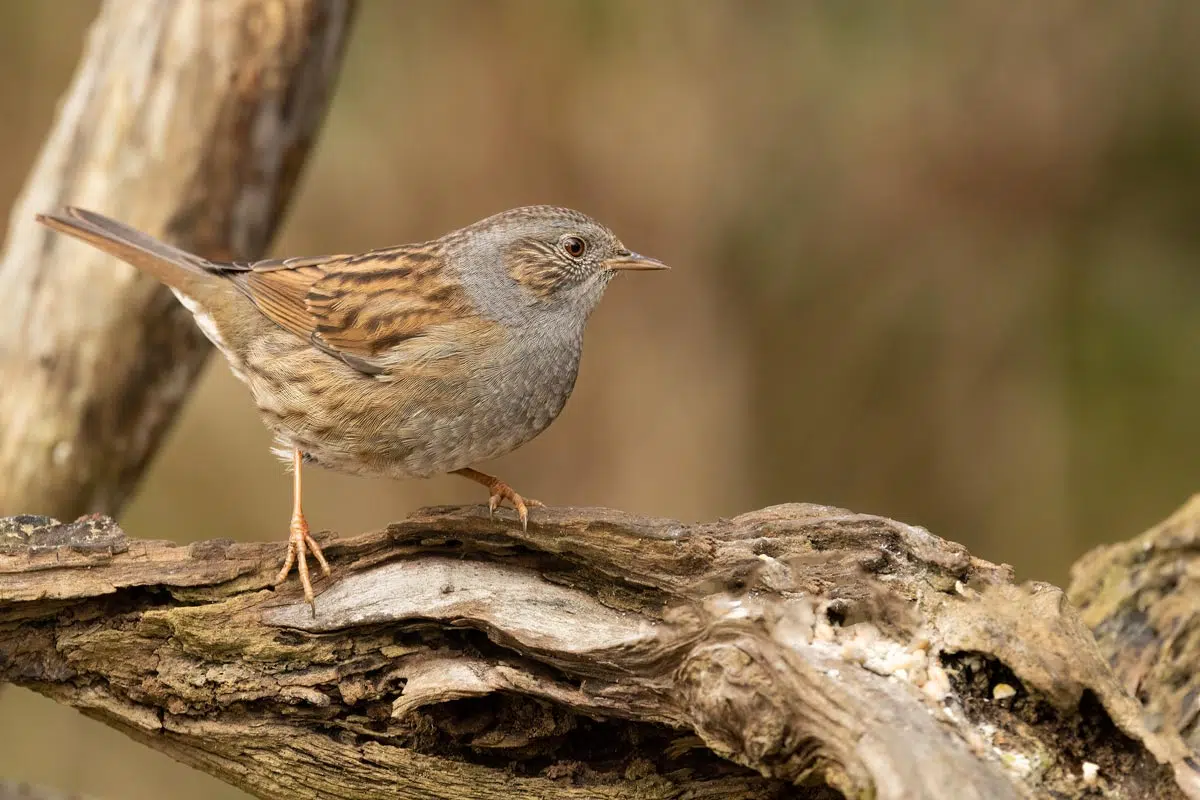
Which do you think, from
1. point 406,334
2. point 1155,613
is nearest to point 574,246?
point 406,334

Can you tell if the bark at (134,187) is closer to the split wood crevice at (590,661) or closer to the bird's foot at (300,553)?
the split wood crevice at (590,661)

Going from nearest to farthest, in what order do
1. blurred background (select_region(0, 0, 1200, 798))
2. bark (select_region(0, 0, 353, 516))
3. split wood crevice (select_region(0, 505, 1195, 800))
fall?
split wood crevice (select_region(0, 505, 1195, 800)), bark (select_region(0, 0, 353, 516)), blurred background (select_region(0, 0, 1200, 798))

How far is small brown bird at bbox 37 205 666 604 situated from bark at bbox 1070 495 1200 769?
195 centimetres

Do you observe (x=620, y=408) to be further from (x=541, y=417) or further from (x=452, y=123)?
(x=541, y=417)

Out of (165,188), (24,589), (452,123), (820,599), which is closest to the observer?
(820,599)

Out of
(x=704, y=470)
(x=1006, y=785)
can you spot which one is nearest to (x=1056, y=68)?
(x=704, y=470)

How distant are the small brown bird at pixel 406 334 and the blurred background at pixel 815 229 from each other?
11.0 feet

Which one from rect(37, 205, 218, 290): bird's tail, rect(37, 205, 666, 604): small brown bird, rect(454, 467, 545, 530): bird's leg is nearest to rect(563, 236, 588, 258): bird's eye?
rect(37, 205, 666, 604): small brown bird

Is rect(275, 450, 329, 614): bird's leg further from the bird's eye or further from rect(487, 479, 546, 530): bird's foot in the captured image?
the bird's eye

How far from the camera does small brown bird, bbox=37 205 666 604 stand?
4.18 metres

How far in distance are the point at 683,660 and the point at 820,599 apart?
0.41 metres

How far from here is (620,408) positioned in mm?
8344

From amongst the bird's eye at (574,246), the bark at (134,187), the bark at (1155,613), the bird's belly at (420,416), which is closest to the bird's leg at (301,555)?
the bird's belly at (420,416)

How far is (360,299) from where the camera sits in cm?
458
